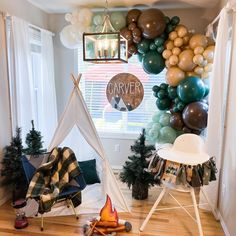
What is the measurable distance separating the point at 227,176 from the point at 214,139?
16.6 inches

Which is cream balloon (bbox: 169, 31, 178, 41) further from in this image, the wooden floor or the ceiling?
the wooden floor

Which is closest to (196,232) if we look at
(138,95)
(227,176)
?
(227,176)

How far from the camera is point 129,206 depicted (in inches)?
117

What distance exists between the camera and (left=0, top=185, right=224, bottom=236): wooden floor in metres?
2.46

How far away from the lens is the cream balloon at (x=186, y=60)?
3023 mm

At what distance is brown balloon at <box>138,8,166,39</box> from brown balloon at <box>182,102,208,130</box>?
1016mm

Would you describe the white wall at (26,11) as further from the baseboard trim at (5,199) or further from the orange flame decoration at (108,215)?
the orange flame decoration at (108,215)

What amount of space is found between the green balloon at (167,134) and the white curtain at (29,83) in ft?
5.66

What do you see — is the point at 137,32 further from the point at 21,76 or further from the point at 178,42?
the point at 21,76

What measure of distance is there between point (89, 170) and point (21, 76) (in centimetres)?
150

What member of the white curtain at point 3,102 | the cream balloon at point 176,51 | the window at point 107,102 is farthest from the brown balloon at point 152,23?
the white curtain at point 3,102

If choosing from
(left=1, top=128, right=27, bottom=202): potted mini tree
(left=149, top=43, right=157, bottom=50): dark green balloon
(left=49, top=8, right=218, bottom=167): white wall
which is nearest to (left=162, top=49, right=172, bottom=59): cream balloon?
(left=149, top=43, right=157, bottom=50): dark green balloon

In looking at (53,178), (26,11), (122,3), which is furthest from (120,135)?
(26,11)

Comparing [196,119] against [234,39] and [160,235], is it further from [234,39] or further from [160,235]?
[160,235]
